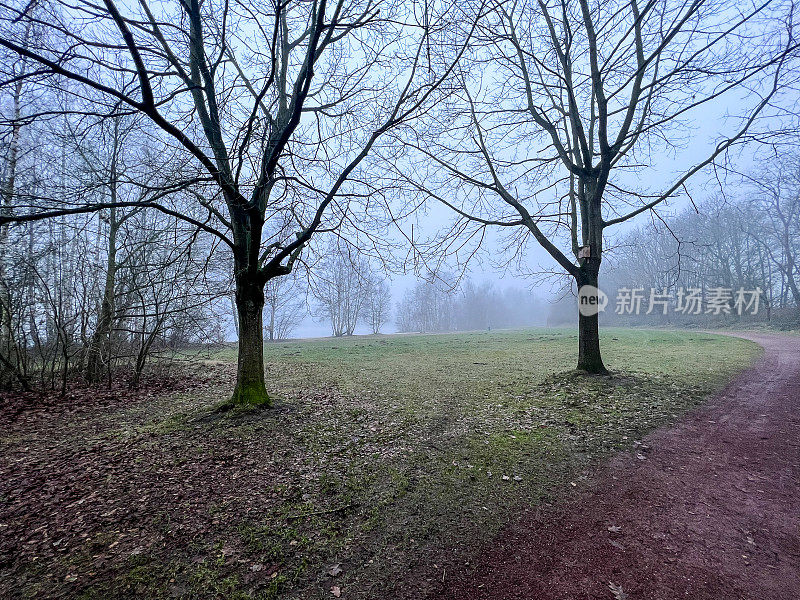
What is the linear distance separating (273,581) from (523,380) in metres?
7.80

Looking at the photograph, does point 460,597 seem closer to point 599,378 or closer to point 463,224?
point 599,378

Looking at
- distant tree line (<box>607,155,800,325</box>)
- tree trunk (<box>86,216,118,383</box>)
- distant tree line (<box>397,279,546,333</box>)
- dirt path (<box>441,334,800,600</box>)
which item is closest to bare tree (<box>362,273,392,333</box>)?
distant tree line (<box>397,279,546,333</box>)

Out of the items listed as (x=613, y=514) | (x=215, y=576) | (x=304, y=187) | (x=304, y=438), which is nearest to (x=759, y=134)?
(x=613, y=514)

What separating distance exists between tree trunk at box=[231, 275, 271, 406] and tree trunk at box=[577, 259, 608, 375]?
23.4 ft

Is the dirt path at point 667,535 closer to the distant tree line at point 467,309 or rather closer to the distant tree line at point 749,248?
the distant tree line at point 749,248

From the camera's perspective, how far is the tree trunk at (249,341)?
19.9ft

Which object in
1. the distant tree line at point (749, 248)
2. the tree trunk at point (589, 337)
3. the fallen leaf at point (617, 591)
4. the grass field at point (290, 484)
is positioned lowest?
the grass field at point (290, 484)

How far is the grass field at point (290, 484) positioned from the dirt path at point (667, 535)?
285 millimetres

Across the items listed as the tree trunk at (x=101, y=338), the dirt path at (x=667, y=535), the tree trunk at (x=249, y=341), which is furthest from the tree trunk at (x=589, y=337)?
the tree trunk at (x=101, y=338)

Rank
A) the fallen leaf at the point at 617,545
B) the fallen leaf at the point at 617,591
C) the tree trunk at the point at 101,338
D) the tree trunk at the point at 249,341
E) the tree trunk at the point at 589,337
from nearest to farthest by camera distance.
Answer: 1. the fallen leaf at the point at 617,591
2. the fallen leaf at the point at 617,545
3. the tree trunk at the point at 249,341
4. the tree trunk at the point at 589,337
5. the tree trunk at the point at 101,338

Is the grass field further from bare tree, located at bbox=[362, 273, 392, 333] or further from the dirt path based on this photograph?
bare tree, located at bbox=[362, 273, 392, 333]

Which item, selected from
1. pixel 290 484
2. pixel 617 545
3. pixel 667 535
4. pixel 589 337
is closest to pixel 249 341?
pixel 290 484

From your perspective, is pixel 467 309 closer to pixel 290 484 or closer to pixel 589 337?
pixel 589 337

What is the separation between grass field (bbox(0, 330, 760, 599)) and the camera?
8.11ft
